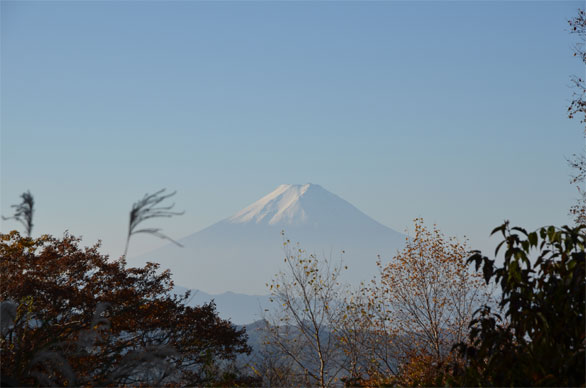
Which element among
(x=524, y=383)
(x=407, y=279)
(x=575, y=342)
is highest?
(x=407, y=279)

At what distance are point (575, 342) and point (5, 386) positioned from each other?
147 inches

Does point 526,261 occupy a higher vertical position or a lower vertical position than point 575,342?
higher

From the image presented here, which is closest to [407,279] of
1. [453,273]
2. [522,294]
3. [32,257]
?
[453,273]

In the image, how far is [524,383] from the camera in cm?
372

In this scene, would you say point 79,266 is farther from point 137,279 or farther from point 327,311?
point 327,311

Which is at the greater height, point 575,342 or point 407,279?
point 407,279

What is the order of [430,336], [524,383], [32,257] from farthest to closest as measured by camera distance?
[430,336] < [32,257] < [524,383]

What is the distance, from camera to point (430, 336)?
10844 millimetres

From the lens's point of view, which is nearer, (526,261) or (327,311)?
(526,261)

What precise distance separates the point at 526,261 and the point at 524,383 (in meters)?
0.78

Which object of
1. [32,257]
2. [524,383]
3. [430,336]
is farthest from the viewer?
[430,336]

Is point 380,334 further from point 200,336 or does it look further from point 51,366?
point 51,366

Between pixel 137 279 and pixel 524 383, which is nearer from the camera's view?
pixel 524 383

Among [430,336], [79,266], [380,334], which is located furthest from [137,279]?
[430,336]
